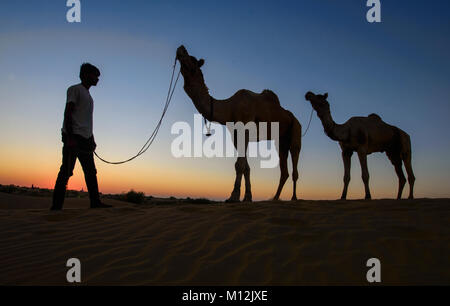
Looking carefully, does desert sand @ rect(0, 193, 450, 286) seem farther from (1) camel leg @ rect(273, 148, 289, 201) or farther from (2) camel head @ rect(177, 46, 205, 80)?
(2) camel head @ rect(177, 46, 205, 80)

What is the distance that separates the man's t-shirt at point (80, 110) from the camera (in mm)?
6656

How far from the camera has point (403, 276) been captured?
3.33 metres

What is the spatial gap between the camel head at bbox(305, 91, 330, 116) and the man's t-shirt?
612 cm

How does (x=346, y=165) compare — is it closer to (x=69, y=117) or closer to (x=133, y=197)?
(x=69, y=117)

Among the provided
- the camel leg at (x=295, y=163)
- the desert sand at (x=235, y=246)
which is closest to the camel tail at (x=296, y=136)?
the camel leg at (x=295, y=163)

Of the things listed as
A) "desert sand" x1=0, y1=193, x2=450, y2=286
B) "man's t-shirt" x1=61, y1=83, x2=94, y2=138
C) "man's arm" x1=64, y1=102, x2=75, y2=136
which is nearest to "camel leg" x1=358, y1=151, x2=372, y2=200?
"desert sand" x1=0, y1=193, x2=450, y2=286

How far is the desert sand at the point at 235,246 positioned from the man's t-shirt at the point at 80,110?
1561 mm

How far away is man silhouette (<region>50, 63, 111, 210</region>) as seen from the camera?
21.2 ft

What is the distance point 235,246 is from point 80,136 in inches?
154

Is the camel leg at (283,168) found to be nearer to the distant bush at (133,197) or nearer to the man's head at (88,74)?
the man's head at (88,74)

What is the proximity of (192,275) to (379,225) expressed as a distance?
2556mm
